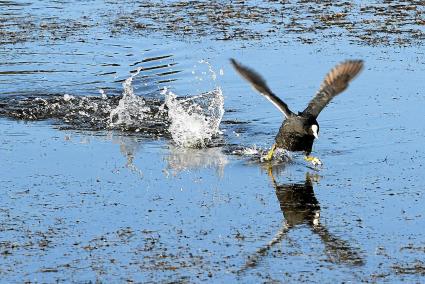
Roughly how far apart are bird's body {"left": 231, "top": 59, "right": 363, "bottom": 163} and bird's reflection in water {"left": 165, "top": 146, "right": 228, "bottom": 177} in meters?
0.72

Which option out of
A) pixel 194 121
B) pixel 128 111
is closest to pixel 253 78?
pixel 194 121

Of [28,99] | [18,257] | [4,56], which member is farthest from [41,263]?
[4,56]

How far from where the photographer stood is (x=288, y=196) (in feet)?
31.9

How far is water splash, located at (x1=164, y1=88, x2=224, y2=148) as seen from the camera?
39.3 feet

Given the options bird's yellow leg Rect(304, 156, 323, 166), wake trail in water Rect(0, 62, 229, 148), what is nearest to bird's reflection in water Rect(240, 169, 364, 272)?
bird's yellow leg Rect(304, 156, 323, 166)

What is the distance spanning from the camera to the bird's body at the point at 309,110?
1045 centimetres

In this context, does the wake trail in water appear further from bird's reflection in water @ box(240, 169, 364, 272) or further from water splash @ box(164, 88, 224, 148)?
bird's reflection in water @ box(240, 169, 364, 272)

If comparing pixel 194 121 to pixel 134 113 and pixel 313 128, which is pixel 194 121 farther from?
pixel 313 128

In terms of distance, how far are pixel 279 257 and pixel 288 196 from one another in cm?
195

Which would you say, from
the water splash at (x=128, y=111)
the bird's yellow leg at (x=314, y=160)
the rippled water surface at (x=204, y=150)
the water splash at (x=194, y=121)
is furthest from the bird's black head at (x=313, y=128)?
the water splash at (x=128, y=111)

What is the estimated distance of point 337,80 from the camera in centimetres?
1052

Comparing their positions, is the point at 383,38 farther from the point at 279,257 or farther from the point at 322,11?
the point at 279,257

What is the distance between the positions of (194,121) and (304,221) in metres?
3.60

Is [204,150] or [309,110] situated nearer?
[309,110]
